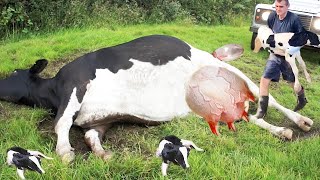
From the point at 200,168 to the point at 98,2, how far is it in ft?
22.9

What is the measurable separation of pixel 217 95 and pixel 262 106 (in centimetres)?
68

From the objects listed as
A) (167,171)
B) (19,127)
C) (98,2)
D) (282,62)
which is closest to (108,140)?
(19,127)

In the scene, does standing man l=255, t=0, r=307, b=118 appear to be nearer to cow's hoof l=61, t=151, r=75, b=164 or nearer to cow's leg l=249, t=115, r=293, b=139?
cow's leg l=249, t=115, r=293, b=139

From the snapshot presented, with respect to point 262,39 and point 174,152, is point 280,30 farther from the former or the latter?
point 174,152

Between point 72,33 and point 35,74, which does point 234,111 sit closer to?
point 35,74

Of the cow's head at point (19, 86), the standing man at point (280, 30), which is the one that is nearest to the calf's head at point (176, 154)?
the standing man at point (280, 30)

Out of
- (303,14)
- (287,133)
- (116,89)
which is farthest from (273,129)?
(303,14)

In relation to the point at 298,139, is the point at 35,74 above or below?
above

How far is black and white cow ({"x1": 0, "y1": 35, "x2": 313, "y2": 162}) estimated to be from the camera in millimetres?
Result: 4172

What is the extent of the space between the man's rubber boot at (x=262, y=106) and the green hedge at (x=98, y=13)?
505cm

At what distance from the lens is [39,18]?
345 inches

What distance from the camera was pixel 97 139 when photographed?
4.02 metres

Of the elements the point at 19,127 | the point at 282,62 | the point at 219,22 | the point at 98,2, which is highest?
the point at 282,62

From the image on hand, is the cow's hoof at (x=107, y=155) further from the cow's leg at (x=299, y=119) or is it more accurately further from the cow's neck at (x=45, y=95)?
the cow's leg at (x=299, y=119)
